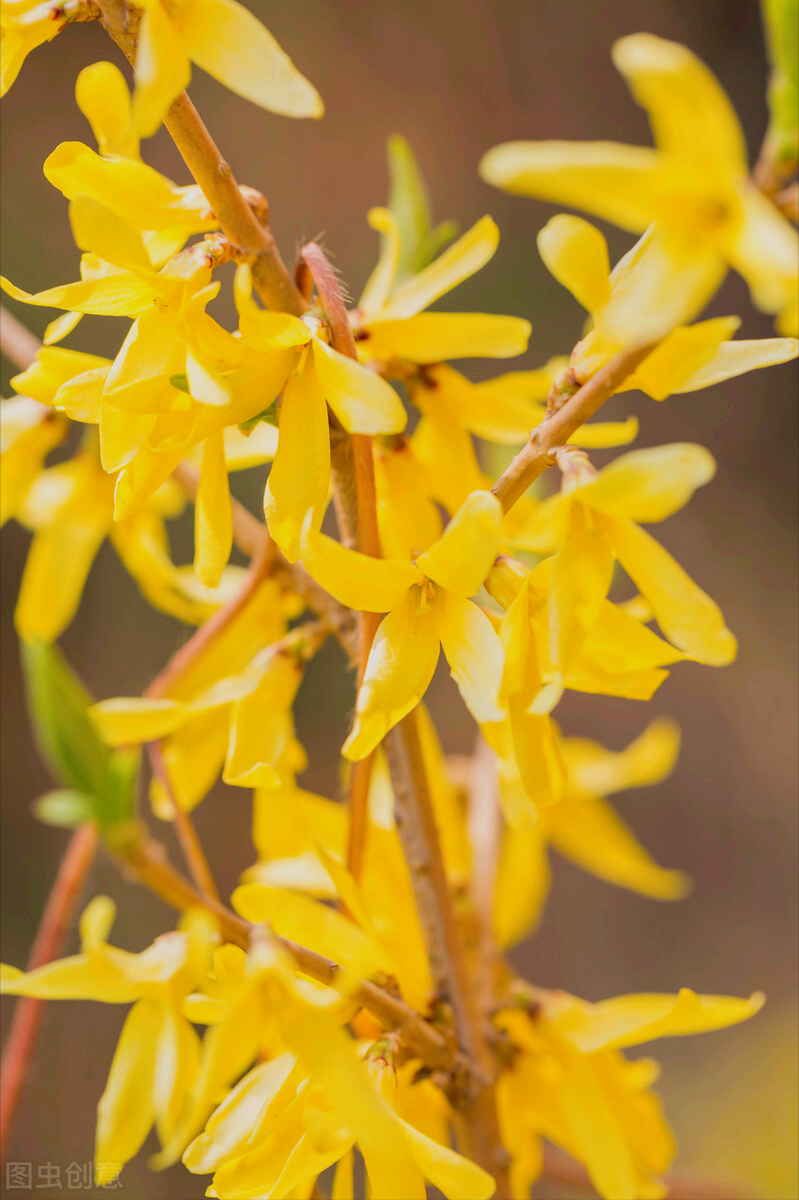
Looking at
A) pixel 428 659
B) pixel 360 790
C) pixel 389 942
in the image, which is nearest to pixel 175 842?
pixel 389 942

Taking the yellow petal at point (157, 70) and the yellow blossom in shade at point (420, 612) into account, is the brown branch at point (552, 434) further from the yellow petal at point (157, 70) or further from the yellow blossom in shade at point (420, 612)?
the yellow petal at point (157, 70)

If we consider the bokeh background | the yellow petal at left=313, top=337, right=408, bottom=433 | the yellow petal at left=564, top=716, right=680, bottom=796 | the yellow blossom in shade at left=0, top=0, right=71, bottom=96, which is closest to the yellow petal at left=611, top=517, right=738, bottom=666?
the yellow petal at left=313, top=337, right=408, bottom=433

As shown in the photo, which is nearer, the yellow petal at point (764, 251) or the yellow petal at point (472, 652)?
the yellow petal at point (764, 251)

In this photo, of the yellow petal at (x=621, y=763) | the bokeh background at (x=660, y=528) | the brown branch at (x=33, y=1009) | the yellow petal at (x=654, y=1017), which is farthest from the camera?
the bokeh background at (x=660, y=528)

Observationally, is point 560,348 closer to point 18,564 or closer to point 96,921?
point 18,564

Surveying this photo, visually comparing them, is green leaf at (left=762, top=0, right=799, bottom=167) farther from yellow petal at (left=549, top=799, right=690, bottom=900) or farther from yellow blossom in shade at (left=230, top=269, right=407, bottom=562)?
yellow petal at (left=549, top=799, right=690, bottom=900)

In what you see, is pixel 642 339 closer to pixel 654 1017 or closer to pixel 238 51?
pixel 238 51

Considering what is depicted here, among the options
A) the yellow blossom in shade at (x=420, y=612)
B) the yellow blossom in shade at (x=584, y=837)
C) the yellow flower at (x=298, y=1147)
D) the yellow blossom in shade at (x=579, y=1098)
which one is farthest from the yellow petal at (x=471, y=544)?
the yellow blossom in shade at (x=584, y=837)

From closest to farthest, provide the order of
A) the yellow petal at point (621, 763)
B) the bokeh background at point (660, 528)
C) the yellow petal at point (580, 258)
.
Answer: the yellow petal at point (580, 258) < the yellow petal at point (621, 763) < the bokeh background at point (660, 528)

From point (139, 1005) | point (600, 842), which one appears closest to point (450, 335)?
point (139, 1005)
